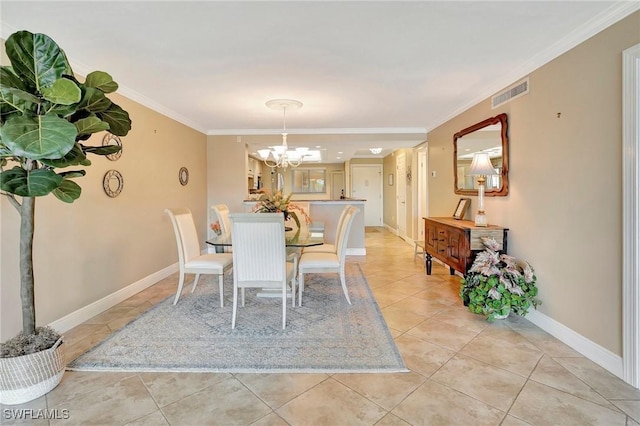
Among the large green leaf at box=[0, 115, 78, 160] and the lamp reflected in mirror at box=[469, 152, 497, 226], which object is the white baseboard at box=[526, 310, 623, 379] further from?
the large green leaf at box=[0, 115, 78, 160]

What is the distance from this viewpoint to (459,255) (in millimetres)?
3229

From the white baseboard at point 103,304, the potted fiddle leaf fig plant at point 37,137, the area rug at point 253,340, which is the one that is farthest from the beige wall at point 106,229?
the potted fiddle leaf fig plant at point 37,137

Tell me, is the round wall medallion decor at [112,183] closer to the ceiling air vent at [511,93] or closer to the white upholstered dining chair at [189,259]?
the white upholstered dining chair at [189,259]

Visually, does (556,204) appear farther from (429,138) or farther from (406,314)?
(429,138)

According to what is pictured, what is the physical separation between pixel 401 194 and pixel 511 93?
4.79 m

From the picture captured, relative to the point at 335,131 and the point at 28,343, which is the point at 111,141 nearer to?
the point at 28,343

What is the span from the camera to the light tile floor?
1.59 meters

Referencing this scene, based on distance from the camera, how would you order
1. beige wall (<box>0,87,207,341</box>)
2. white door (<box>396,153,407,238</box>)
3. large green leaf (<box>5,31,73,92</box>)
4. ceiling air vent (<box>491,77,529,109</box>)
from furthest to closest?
1. white door (<box>396,153,407,238</box>)
2. ceiling air vent (<box>491,77,529,109</box>)
3. beige wall (<box>0,87,207,341</box>)
4. large green leaf (<box>5,31,73,92</box>)

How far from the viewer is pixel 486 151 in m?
3.43

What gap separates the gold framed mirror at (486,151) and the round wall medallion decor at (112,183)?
3.98 meters

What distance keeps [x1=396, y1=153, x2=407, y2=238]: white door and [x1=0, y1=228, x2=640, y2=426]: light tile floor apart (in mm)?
5126

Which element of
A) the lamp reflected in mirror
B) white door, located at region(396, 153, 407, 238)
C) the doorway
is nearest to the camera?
the lamp reflected in mirror

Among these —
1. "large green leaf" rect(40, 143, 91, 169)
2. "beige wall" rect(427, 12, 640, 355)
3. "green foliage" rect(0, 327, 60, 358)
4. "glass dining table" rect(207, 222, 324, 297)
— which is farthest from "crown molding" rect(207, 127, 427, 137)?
"green foliage" rect(0, 327, 60, 358)

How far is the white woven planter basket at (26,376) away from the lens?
1639 mm
